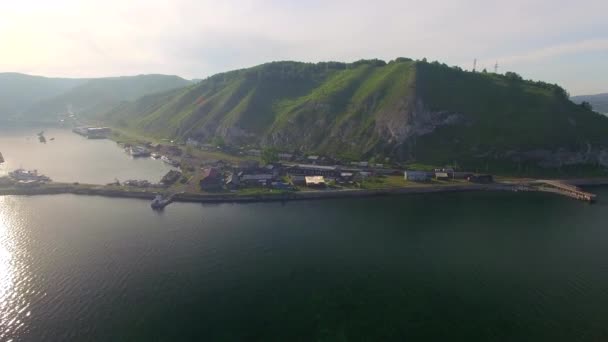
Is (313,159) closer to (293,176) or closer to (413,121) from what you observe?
(293,176)

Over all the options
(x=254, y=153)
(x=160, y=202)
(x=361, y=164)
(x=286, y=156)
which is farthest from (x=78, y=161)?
(x=361, y=164)

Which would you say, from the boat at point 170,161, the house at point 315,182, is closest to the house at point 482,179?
the house at point 315,182

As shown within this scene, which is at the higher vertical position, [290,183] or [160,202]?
[290,183]

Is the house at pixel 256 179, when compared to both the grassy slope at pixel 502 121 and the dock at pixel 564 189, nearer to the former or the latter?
the grassy slope at pixel 502 121

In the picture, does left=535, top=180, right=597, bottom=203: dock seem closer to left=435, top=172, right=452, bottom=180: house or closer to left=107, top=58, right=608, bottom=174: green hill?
left=107, top=58, right=608, bottom=174: green hill

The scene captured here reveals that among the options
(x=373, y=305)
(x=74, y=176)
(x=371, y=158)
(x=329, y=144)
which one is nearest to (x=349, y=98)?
(x=329, y=144)

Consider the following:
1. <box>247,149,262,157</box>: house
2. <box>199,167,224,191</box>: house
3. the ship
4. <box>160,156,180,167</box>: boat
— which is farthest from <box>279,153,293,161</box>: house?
the ship

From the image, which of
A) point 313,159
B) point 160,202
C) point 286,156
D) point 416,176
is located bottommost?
point 160,202
